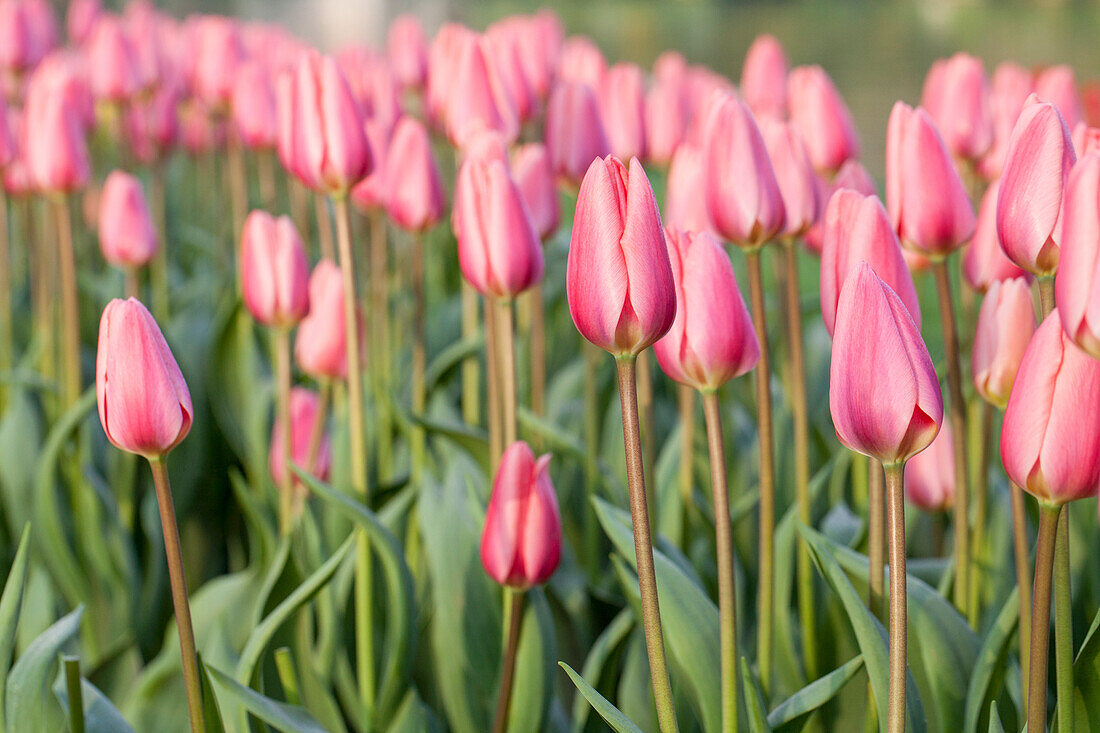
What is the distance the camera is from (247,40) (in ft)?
8.86

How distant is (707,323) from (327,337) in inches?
23.2

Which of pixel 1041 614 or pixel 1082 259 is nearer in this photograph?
pixel 1082 259

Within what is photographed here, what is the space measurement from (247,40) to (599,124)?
1.81 metres

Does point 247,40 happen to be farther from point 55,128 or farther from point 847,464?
point 847,464

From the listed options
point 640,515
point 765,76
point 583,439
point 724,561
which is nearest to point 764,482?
point 724,561

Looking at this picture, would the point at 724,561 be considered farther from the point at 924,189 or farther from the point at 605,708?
the point at 924,189

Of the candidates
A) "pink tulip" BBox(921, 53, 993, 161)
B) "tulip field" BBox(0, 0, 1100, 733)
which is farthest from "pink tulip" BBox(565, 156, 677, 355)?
"pink tulip" BBox(921, 53, 993, 161)

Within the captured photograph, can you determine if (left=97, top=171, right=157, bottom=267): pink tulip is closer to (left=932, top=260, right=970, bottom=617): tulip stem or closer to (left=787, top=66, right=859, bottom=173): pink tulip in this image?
(left=787, top=66, right=859, bottom=173): pink tulip

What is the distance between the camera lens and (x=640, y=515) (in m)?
0.60

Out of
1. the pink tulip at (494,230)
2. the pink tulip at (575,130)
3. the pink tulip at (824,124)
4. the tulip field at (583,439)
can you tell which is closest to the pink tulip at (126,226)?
the tulip field at (583,439)

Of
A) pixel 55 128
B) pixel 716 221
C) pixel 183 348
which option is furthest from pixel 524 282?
pixel 183 348

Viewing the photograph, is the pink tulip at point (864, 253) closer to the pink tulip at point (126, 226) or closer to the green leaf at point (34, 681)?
the green leaf at point (34, 681)

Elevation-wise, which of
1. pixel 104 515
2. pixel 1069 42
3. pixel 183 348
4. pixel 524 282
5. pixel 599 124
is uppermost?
pixel 1069 42

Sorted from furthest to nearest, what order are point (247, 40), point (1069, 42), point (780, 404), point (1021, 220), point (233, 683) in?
point (1069, 42), point (247, 40), point (780, 404), point (233, 683), point (1021, 220)
